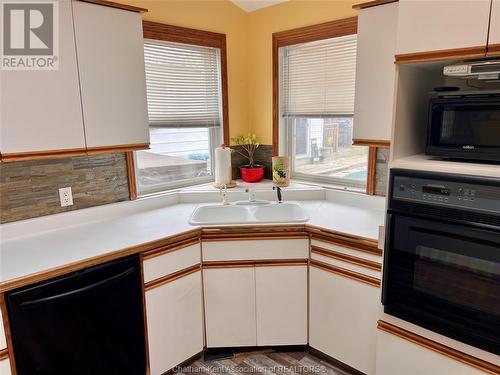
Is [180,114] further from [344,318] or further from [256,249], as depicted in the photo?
[344,318]

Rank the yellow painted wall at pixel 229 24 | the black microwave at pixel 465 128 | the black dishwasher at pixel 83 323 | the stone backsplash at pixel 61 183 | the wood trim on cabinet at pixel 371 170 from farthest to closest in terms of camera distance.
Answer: the yellow painted wall at pixel 229 24
the wood trim on cabinet at pixel 371 170
the stone backsplash at pixel 61 183
the black dishwasher at pixel 83 323
the black microwave at pixel 465 128

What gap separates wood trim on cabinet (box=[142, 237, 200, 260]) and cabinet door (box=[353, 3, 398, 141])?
1172mm

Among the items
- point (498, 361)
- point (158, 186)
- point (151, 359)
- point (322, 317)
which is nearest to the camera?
point (498, 361)

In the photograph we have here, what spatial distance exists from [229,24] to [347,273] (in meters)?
2.17

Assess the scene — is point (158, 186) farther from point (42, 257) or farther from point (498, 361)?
point (498, 361)

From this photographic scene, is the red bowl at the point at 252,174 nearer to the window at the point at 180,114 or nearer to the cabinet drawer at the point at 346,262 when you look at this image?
the window at the point at 180,114

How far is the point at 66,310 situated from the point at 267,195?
1562mm

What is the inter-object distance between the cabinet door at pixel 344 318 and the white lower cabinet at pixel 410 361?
0.30m

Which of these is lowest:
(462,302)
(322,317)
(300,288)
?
(322,317)

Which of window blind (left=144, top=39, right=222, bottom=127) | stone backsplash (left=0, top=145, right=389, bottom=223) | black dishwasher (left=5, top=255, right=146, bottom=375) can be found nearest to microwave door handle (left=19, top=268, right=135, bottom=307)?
black dishwasher (left=5, top=255, right=146, bottom=375)

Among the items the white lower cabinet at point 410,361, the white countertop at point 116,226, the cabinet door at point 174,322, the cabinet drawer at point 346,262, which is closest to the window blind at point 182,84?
the white countertop at point 116,226

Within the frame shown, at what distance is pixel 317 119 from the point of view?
2836 mm

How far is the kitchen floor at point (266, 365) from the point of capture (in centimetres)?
221

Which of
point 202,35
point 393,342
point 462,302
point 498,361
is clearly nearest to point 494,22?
point 462,302
